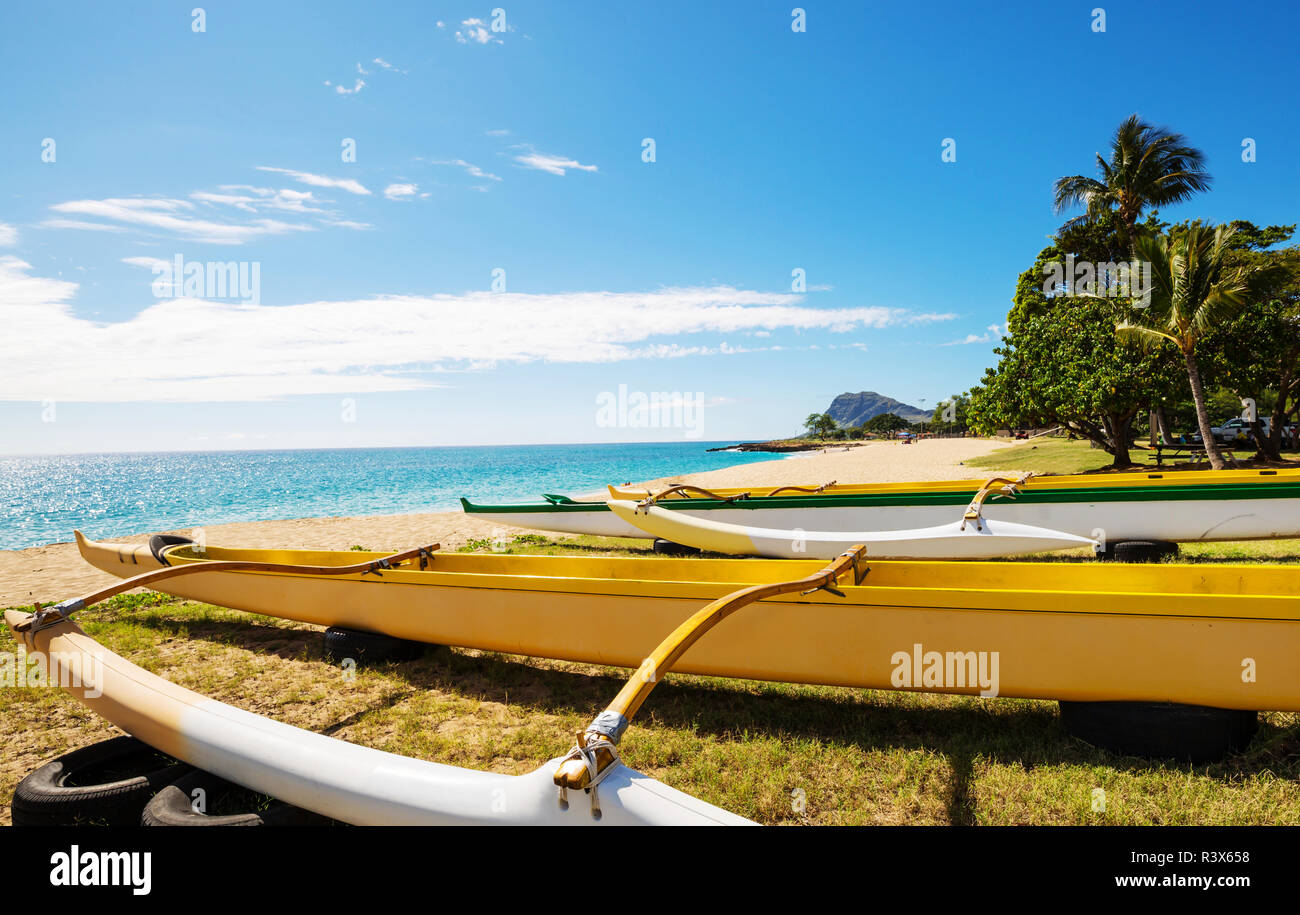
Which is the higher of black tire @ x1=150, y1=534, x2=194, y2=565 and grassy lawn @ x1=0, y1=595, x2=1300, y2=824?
black tire @ x1=150, y1=534, x2=194, y2=565

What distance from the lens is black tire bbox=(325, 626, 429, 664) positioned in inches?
161

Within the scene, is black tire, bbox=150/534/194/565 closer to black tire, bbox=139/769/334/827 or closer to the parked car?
black tire, bbox=139/769/334/827

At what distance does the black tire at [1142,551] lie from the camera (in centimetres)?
584

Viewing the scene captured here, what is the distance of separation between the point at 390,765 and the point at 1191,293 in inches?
635

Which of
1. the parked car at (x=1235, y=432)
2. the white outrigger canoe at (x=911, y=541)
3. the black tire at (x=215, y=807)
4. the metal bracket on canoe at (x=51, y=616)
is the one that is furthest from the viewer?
the parked car at (x=1235, y=432)

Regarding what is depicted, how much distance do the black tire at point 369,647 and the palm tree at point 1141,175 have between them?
2401 cm

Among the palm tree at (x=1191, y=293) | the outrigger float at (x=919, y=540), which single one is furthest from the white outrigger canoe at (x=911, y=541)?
the palm tree at (x=1191, y=293)

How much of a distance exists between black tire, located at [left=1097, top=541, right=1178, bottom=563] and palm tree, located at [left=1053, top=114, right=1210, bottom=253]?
59.3 feet

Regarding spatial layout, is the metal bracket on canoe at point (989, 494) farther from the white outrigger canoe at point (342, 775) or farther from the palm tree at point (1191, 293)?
the palm tree at point (1191, 293)

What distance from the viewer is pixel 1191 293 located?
1188 centimetres

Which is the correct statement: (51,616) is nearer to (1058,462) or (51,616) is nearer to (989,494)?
(989,494)

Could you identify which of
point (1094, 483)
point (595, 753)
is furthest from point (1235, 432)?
point (595, 753)

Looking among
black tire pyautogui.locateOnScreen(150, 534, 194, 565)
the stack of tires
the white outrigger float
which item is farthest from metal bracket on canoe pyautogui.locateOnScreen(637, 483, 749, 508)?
the stack of tires
